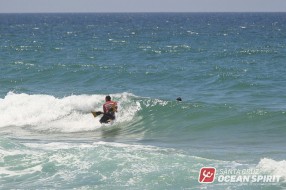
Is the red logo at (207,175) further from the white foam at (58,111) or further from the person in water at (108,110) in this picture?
the white foam at (58,111)

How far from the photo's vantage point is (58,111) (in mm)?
25375

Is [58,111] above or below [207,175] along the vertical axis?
below

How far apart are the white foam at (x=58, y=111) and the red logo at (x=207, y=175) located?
877 centimetres

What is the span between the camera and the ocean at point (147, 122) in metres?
14.7

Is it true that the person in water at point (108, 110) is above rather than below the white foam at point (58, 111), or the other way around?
above

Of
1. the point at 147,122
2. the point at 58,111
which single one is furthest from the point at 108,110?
the point at 58,111

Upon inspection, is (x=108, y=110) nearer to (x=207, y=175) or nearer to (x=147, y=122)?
(x=147, y=122)

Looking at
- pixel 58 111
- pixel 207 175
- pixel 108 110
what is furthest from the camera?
pixel 58 111

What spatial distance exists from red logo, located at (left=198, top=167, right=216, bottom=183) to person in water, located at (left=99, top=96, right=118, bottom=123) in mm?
7982

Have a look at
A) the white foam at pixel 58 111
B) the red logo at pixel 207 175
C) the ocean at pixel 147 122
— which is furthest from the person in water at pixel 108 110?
the red logo at pixel 207 175

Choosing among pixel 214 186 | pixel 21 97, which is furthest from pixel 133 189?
pixel 21 97

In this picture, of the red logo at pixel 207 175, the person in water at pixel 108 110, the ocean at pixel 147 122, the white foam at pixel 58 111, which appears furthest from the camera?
the white foam at pixel 58 111

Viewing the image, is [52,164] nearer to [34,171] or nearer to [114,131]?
[34,171]

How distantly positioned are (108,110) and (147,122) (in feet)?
5.67
